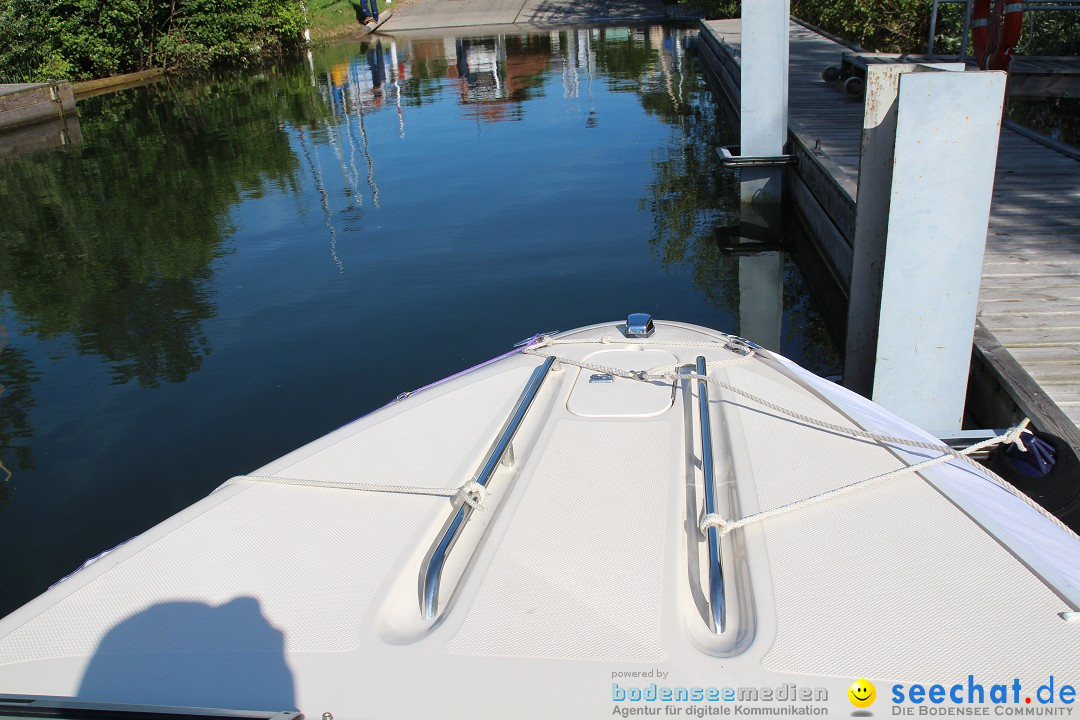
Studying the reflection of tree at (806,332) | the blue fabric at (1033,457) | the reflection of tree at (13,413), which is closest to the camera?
the blue fabric at (1033,457)

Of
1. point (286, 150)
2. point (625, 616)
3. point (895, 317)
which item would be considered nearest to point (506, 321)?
point (895, 317)

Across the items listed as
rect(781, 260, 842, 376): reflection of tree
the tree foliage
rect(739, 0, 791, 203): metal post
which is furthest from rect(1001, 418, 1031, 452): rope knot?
the tree foliage

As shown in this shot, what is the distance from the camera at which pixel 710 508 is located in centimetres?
204

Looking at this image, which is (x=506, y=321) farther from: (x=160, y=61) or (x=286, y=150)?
(x=160, y=61)

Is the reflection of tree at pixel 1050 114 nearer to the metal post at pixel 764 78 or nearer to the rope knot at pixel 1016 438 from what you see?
the metal post at pixel 764 78

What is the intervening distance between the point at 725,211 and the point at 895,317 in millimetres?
5281

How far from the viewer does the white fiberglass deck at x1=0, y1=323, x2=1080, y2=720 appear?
5.32 ft

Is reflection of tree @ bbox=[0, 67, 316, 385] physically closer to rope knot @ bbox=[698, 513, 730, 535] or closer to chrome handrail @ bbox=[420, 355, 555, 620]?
chrome handrail @ bbox=[420, 355, 555, 620]

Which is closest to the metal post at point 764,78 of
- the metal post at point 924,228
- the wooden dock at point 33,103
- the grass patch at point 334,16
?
the metal post at point 924,228

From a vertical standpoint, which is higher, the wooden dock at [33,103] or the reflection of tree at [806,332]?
the wooden dock at [33,103]

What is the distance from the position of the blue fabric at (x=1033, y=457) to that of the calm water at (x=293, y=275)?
2.53 meters

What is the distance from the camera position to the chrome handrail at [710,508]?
1.71 meters

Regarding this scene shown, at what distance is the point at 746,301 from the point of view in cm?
662

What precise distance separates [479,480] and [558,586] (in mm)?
421
